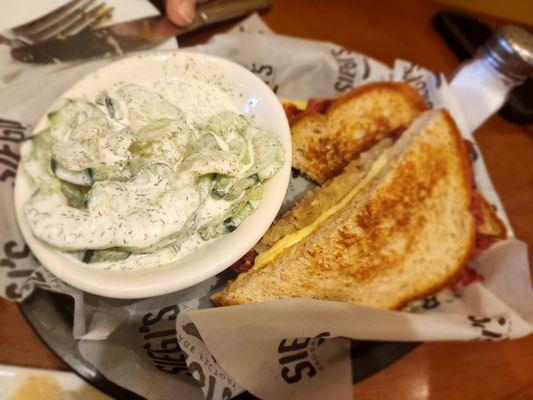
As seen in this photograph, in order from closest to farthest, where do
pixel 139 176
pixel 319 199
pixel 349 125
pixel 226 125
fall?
pixel 139 176 < pixel 226 125 < pixel 319 199 < pixel 349 125

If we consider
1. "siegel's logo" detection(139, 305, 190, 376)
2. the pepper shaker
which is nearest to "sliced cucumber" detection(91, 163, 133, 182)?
"siegel's logo" detection(139, 305, 190, 376)

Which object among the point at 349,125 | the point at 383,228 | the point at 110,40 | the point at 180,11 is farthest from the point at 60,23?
the point at 383,228

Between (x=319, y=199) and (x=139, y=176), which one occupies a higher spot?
(x=139, y=176)

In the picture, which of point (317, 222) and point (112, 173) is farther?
point (317, 222)

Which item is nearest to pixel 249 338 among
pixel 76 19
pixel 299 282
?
pixel 299 282

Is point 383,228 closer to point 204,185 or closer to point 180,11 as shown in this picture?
point 204,185

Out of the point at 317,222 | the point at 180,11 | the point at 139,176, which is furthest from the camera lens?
the point at 180,11
